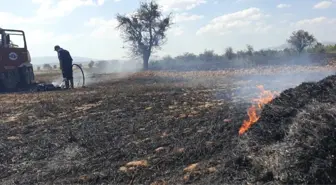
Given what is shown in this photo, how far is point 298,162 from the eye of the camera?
348 cm

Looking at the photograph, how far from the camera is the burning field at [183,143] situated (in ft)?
12.0

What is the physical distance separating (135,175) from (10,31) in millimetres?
15357

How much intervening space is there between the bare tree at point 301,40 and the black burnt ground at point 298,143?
112ft

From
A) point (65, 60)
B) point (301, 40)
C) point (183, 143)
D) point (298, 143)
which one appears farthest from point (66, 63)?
point (301, 40)

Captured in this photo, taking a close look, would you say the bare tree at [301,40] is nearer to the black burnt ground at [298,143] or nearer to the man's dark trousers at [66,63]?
the man's dark trousers at [66,63]

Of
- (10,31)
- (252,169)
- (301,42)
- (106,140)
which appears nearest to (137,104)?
(106,140)

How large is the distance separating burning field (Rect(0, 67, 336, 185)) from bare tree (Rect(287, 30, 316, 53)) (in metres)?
31.1

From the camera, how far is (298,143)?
12.3ft

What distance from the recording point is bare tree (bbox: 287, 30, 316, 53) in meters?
37.0

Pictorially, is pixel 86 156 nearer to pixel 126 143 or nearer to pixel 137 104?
pixel 126 143

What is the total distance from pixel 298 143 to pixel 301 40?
36.5m

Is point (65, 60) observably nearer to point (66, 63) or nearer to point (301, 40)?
point (66, 63)

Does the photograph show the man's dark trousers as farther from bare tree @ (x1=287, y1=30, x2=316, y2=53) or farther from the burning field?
bare tree @ (x1=287, y1=30, x2=316, y2=53)

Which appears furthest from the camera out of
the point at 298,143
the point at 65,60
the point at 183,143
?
the point at 65,60
